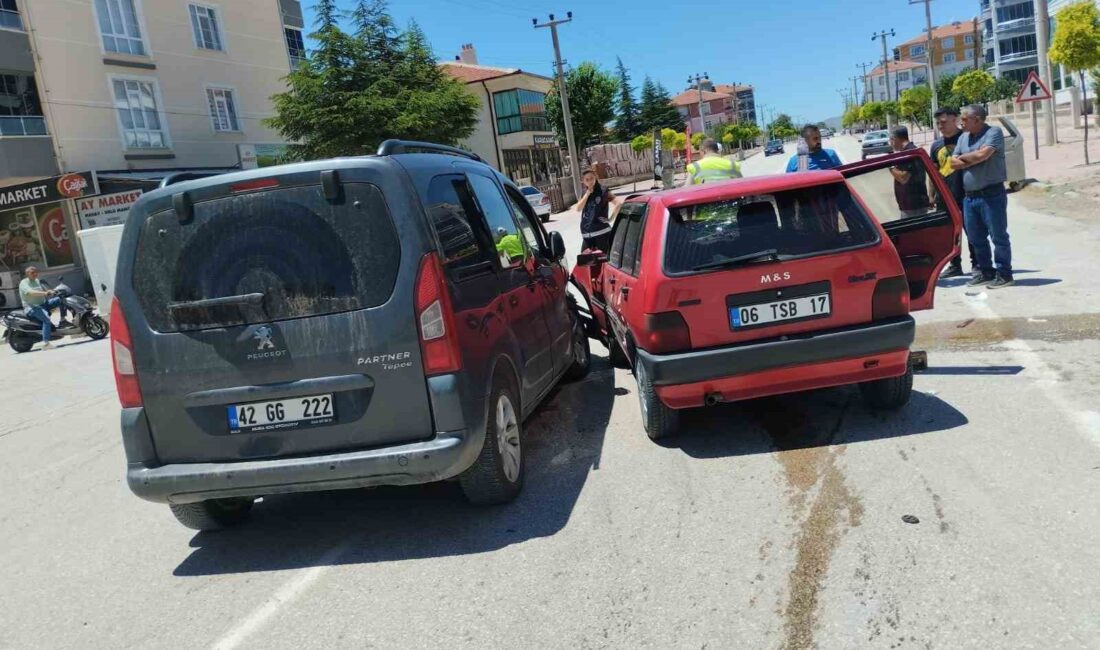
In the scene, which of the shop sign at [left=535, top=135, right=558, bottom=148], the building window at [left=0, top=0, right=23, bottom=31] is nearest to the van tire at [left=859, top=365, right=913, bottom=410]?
the building window at [left=0, top=0, right=23, bottom=31]

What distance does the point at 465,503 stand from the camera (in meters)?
4.77

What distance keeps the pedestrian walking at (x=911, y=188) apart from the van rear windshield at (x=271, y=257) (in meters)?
4.33

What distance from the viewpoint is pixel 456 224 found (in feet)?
15.2

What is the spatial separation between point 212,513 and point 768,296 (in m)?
3.34

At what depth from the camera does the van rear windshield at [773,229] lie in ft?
16.6

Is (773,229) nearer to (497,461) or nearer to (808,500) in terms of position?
(808,500)

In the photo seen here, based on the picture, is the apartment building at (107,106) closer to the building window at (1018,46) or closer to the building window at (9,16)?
the building window at (9,16)

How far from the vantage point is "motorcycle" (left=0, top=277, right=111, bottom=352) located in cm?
1747

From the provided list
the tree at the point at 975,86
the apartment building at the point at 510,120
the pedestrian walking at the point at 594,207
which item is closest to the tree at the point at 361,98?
the apartment building at the point at 510,120

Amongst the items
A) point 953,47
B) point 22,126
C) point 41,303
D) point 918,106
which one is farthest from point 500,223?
point 953,47

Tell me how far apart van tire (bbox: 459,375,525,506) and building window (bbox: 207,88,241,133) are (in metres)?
32.0

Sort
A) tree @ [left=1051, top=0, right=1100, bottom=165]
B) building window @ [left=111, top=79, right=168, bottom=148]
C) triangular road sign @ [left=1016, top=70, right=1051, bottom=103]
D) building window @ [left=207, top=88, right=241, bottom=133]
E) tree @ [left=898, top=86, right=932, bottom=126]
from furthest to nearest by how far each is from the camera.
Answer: tree @ [left=898, top=86, right=932, bottom=126], building window @ [left=207, top=88, right=241, bottom=133], building window @ [left=111, top=79, right=168, bottom=148], tree @ [left=1051, top=0, right=1100, bottom=165], triangular road sign @ [left=1016, top=70, right=1051, bottom=103]

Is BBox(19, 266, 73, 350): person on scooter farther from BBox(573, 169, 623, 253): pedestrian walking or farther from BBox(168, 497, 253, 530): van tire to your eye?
BBox(168, 497, 253, 530): van tire

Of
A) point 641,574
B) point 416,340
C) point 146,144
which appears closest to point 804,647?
point 641,574
